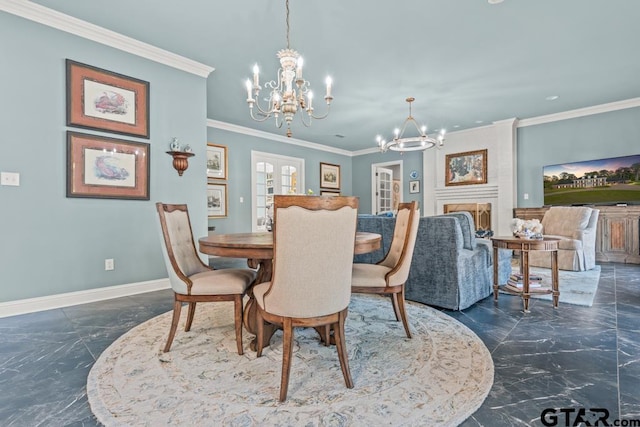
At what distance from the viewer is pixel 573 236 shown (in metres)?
4.56

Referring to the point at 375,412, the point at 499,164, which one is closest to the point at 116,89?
the point at 375,412

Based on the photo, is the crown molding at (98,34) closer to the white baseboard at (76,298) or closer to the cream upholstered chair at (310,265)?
the white baseboard at (76,298)

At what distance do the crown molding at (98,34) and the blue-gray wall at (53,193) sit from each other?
5cm

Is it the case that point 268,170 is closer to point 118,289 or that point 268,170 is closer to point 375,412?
point 118,289

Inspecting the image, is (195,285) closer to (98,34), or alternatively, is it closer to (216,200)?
(98,34)

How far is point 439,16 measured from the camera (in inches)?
112

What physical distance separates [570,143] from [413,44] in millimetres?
4289

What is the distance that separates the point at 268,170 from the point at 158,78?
3624 millimetres

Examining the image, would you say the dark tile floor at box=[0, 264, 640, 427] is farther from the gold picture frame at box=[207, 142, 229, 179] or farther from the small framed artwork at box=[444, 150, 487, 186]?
the small framed artwork at box=[444, 150, 487, 186]

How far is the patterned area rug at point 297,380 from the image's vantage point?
4.39 ft

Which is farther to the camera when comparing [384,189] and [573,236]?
[384,189]

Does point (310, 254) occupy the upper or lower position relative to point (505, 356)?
upper

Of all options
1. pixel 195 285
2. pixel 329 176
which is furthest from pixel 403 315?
pixel 329 176

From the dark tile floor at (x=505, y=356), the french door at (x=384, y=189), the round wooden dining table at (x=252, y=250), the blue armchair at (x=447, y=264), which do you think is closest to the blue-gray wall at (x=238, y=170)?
the french door at (x=384, y=189)
